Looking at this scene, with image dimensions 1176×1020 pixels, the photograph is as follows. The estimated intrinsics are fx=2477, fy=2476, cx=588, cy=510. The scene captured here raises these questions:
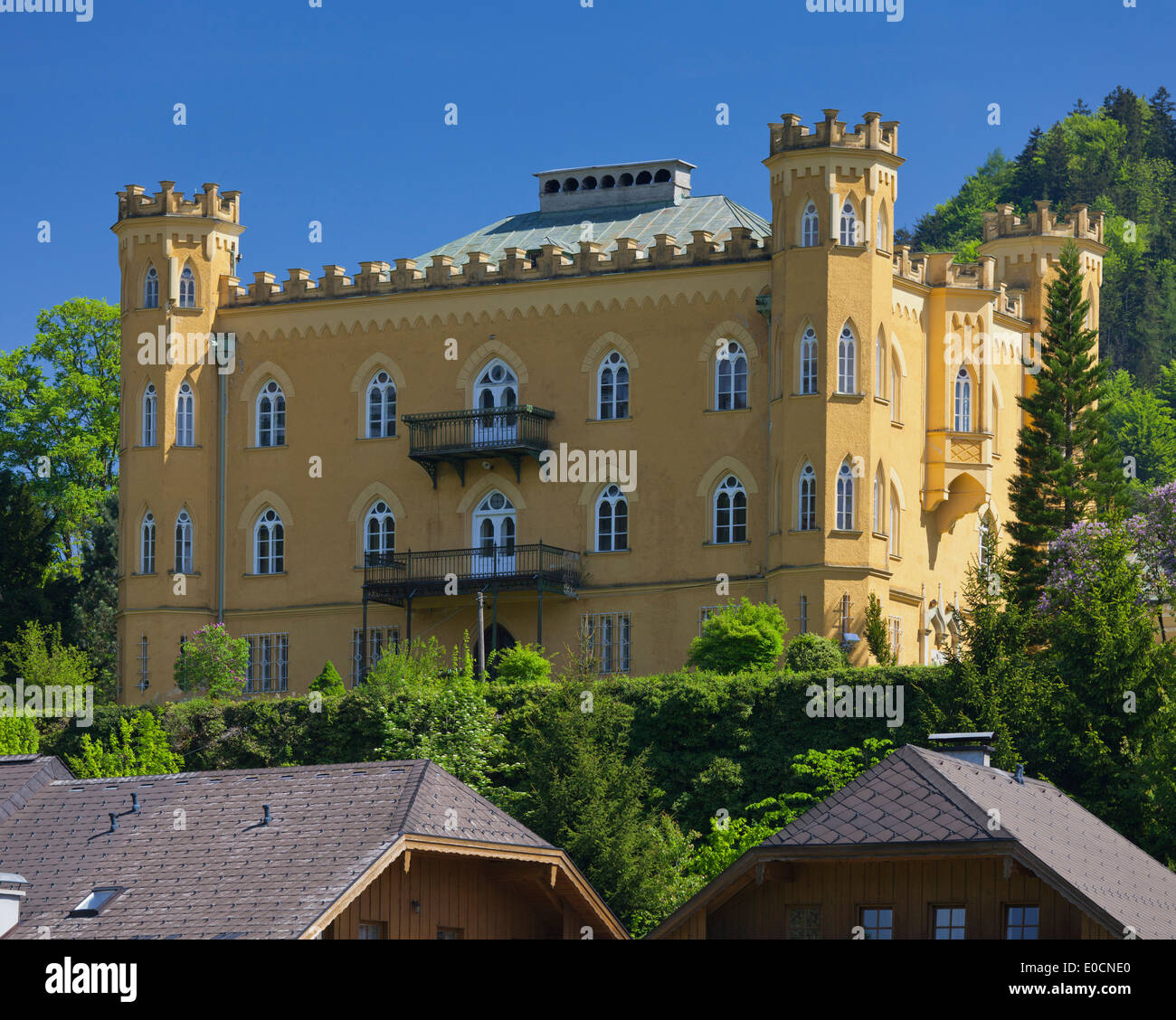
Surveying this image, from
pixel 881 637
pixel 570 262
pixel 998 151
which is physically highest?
pixel 998 151

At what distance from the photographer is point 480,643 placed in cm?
5853

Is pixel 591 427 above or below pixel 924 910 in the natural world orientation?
above

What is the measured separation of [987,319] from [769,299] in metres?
7.27

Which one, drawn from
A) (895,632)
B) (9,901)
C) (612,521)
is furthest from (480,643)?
(9,901)

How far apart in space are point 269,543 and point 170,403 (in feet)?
14.9

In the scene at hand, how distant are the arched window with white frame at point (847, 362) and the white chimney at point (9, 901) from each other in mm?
32191

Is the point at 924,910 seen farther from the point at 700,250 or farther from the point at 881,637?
the point at 700,250

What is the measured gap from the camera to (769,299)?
60.4 metres

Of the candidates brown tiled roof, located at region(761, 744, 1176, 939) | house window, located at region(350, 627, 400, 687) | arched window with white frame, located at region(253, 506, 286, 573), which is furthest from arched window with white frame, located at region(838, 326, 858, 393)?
brown tiled roof, located at region(761, 744, 1176, 939)

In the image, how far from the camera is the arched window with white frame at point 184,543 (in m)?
64.8

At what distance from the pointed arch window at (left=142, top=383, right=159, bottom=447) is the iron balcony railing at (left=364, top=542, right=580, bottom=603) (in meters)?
6.85

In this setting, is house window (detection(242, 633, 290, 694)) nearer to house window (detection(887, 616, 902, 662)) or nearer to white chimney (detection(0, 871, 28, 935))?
house window (detection(887, 616, 902, 662))

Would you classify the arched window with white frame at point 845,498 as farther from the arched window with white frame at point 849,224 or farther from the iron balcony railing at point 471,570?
the iron balcony railing at point 471,570
